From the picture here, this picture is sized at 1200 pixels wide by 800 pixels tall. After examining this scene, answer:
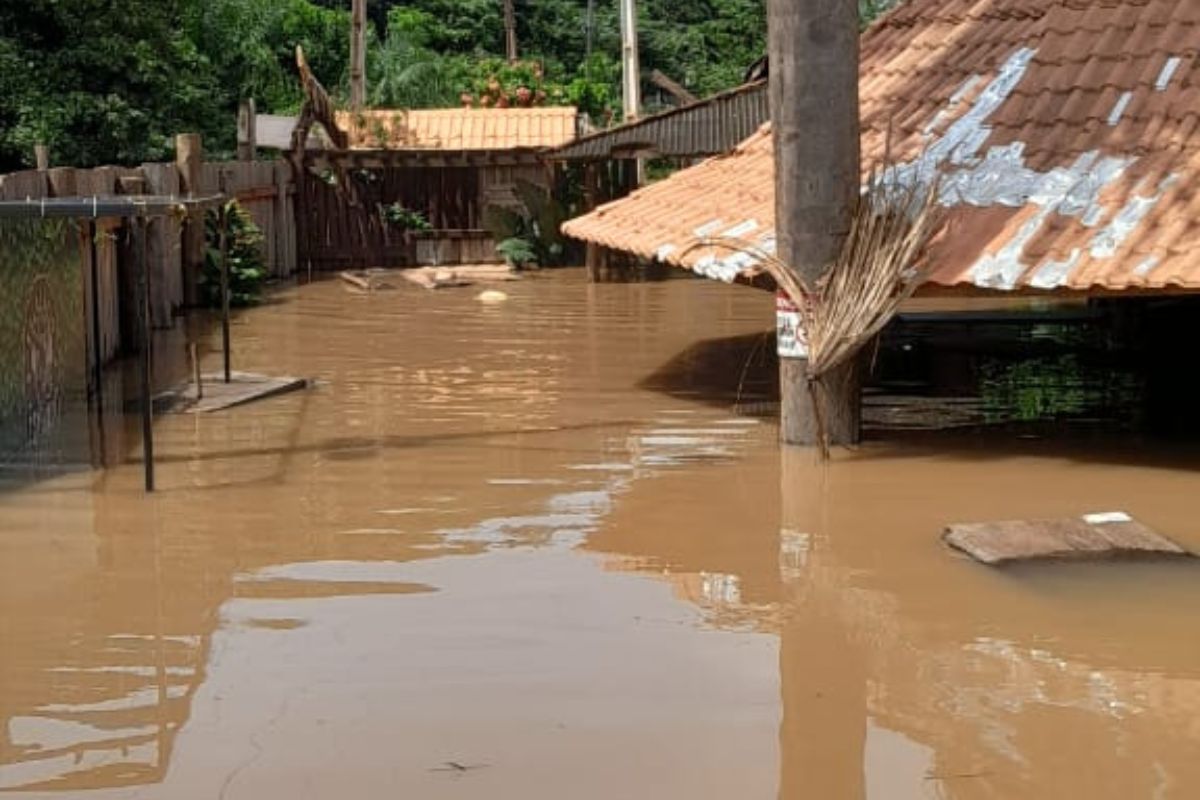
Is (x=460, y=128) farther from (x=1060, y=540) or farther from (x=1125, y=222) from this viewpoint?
(x=1060, y=540)

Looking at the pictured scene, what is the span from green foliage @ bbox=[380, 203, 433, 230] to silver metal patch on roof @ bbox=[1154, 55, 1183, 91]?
15.1 meters

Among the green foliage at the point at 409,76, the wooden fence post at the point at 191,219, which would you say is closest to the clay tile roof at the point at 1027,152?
the wooden fence post at the point at 191,219

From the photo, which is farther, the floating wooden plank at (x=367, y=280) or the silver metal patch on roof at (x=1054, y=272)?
the floating wooden plank at (x=367, y=280)

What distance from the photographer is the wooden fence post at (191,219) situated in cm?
1675

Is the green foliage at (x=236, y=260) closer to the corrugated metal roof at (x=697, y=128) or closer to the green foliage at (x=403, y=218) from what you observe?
the green foliage at (x=403, y=218)

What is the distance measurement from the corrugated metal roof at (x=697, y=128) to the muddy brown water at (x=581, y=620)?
10.8 metres

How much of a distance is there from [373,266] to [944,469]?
618 inches

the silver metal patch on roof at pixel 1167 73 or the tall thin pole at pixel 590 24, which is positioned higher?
the tall thin pole at pixel 590 24

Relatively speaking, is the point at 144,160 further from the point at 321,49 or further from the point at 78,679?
the point at 78,679

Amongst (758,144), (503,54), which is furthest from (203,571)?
(503,54)

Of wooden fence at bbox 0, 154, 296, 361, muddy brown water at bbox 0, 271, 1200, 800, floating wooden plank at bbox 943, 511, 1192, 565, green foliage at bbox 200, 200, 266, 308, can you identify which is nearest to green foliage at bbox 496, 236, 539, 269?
wooden fence at bbox 0, 154, 296, 361

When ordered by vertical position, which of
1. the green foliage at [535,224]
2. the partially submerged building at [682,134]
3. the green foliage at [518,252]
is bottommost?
the green foliage at [518,252]

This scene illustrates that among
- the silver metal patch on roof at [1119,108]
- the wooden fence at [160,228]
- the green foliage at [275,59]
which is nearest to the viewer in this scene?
the silver metal patch on roof at [1119,108]

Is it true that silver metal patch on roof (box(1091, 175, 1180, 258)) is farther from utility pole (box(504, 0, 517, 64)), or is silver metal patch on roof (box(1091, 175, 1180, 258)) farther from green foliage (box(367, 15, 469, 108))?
utility pole (box(504, 0, 517, 64))
